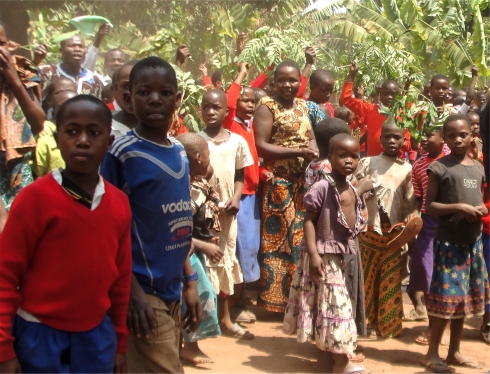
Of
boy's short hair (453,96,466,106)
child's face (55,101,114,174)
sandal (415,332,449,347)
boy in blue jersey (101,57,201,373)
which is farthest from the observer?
boy's short hair (453,96,466,106)

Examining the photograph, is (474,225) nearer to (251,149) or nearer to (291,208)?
(291,208)

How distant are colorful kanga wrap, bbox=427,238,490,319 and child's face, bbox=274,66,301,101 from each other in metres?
1.80

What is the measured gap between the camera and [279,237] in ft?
18.6

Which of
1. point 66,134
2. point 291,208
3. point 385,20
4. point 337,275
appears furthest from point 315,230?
point 385,20

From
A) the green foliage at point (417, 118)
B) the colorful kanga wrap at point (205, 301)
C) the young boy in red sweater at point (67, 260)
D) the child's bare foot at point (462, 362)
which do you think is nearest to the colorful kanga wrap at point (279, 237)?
the green foliage at point (417, 118)

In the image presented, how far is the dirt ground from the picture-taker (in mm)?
4719

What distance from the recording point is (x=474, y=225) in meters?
4.63

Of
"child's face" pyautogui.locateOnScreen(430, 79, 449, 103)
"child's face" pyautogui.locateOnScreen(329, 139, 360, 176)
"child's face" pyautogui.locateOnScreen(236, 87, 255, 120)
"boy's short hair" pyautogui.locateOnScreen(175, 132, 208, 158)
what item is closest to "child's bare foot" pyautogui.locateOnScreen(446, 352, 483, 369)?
"child's face" pyautogui.locateOnScreen(329, 139, 360, 176)

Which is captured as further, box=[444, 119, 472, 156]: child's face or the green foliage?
the green foliage

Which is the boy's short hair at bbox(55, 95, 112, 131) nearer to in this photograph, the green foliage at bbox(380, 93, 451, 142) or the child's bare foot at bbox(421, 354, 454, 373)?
the child's bare foot at bbox(421, 354, 454, 373)

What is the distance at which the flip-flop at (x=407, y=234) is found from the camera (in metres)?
4.77

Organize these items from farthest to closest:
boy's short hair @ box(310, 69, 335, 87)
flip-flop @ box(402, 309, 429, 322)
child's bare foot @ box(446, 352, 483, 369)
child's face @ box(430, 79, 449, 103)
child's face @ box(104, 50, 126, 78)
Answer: child's face @ box(430, 79, 449, 103) → child's face @ box(104, 50, 126, 78) → boy's short hair @ box(310, 69, 335, 87) → flip-flop @ box(402, 309, 429, 322) → child's bare foot @ box(446, 352, 483, 369)

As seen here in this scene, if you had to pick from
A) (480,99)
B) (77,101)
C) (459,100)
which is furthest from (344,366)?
(480,99)

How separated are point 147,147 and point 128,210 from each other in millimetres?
302
